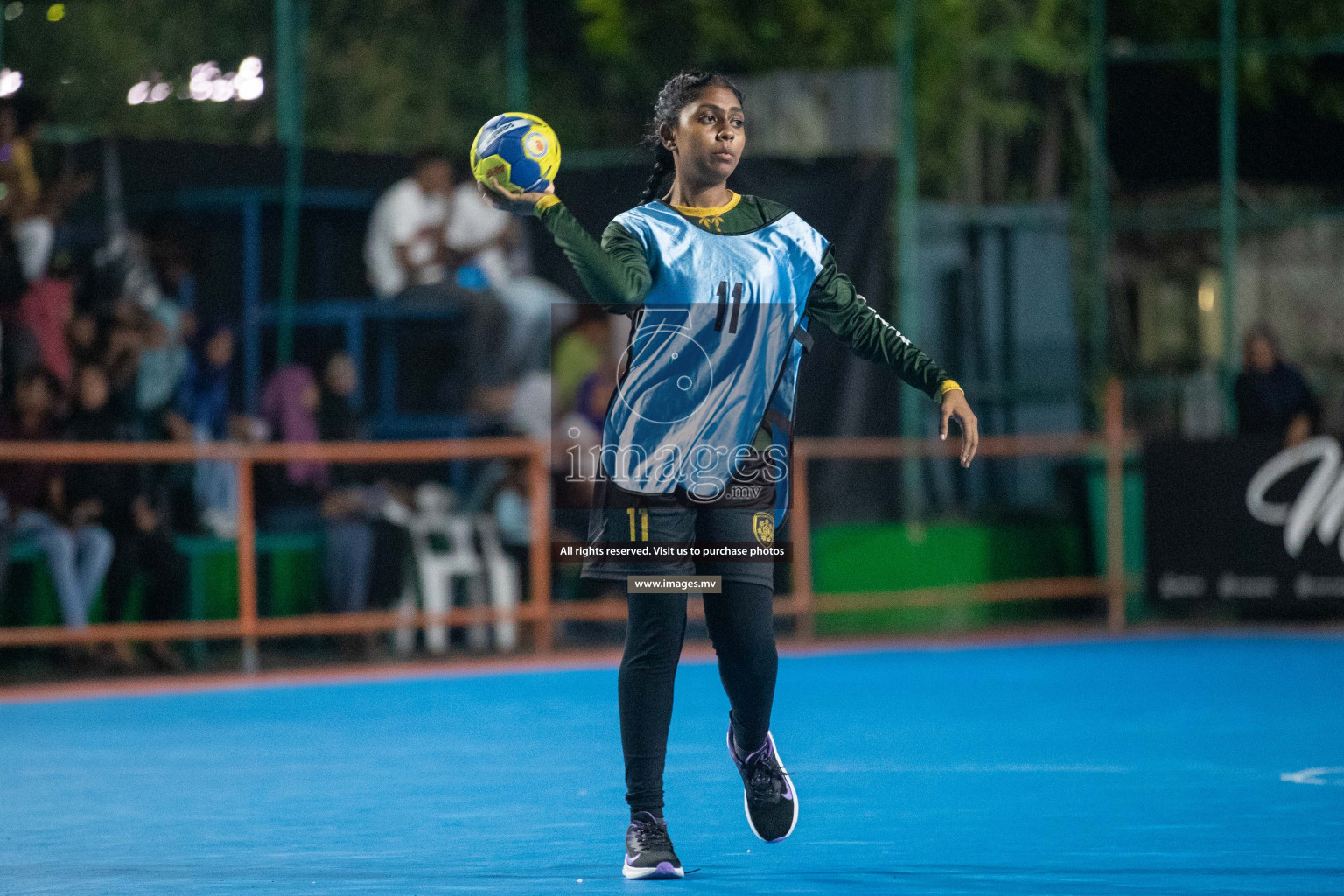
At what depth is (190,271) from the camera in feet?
46.5

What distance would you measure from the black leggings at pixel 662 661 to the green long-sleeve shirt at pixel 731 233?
0.72m

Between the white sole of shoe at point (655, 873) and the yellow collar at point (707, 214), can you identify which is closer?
the white sole of shoe at point (655, 873)

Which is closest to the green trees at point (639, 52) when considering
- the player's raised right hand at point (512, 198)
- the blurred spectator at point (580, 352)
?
the blurred spectator at point (580, 352)

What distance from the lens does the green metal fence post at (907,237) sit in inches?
607

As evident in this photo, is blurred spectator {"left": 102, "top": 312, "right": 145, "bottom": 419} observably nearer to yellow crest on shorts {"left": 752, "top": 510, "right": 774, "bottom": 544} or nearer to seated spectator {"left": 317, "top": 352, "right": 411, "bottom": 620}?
seated spectator {"left": 317, "top": 352, "right": 411, "bottom": 620}

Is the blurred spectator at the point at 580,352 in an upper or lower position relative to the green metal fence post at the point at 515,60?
lower

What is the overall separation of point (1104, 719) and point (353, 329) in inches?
263

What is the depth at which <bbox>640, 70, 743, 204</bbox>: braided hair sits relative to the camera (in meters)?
5.68

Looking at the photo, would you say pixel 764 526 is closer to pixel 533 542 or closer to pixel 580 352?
pixel 533 542

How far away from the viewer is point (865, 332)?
587 cm

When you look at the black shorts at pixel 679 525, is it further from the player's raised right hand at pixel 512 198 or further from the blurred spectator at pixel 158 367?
the blurred spectator at pixel 158 367

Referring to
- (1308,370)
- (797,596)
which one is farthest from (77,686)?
(1308,370)

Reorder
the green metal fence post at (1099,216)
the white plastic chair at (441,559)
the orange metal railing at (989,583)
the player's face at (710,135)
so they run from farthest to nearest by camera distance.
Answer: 1. the green metal fence post at (1099,216)
2. the orange metal railing at (989,583)
3. the white plastic chair at (441,559)
4. the player's face at (710,135)

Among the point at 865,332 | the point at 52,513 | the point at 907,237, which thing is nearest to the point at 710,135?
the point at 865,332
